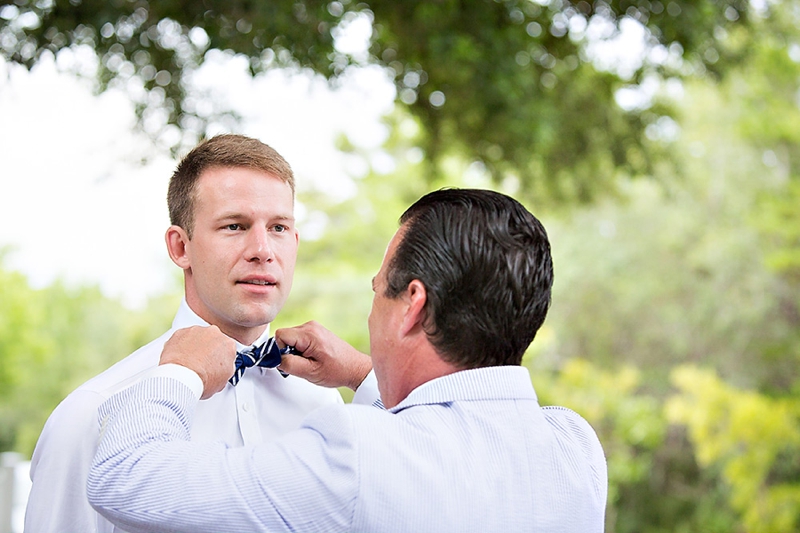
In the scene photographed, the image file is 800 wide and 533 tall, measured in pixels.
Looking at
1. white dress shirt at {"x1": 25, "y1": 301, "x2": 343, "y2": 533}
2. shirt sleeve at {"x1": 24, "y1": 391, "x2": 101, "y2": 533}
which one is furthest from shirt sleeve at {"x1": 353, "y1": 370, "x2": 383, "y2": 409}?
shirt sleeve at {"x1": 24, "y1": 391, "x2": 101, "y2": 533}

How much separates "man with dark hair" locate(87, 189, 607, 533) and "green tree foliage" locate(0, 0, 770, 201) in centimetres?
238

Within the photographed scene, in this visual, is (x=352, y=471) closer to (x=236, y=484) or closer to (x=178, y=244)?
(x=236, y=484)

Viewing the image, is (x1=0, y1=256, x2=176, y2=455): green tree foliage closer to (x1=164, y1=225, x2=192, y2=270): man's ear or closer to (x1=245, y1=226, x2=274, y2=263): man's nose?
(x1=164, y1=225, x2=192, y2=270): man's ear

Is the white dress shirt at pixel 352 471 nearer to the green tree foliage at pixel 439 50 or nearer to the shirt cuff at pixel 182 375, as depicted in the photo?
the shirt cuff at pixel 182 375

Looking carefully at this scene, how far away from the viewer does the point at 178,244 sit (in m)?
1.74

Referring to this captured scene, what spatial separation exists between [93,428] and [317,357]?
1.53ft

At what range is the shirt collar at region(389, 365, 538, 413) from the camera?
4.32 feet

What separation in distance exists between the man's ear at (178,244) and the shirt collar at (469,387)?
63 centimetres

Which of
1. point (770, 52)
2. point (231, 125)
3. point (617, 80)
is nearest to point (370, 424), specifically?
point (231, 125)

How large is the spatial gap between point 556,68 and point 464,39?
1.96 m

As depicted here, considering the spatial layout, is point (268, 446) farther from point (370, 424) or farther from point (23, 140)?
point (23, 140)

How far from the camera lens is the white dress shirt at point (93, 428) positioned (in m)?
1.47

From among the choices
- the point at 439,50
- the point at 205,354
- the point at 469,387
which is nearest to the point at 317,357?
the point at 205,354

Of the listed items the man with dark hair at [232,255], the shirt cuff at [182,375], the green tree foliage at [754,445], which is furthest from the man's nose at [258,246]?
the green tree foliage at [754,445]
